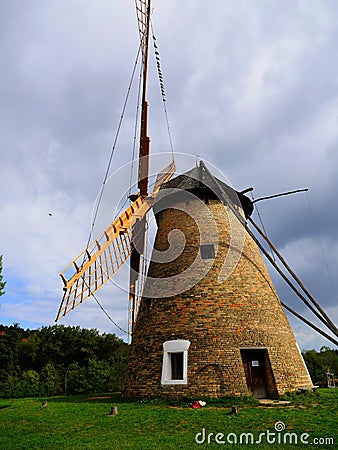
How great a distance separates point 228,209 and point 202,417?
24.6ft

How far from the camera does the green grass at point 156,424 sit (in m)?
7.22

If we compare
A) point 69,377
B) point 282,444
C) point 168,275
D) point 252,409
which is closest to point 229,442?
point 282,444

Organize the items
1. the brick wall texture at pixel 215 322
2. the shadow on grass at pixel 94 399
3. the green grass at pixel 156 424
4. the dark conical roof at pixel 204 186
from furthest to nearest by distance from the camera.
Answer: the dark conical roof at pixel 204 186, the shadow on grass at pixel 94 399, the brick wall texture at pixel 215 322, the green grass at pixel 156 424

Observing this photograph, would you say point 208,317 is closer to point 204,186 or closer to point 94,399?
point 204,186

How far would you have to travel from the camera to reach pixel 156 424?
837 centimetres

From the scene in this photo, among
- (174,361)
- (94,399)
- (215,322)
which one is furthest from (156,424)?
(94,399)

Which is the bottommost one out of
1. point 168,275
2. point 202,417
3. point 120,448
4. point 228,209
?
point 120,448

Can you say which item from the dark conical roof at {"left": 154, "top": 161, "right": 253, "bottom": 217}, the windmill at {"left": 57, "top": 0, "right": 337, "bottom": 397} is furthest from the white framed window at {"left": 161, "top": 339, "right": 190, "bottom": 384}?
the dark conical roof at {"left": 154, "top": 161, "right": 253, "bottom": 217}

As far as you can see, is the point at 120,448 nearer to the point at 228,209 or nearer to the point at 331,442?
the point at 331,442

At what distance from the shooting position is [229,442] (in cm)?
705

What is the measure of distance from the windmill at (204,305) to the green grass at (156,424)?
79cm

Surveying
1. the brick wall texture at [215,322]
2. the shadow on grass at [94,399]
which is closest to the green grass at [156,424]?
the brick wall texture at [215,322]

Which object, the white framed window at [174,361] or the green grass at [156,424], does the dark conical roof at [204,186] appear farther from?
the green grass at [156,424]

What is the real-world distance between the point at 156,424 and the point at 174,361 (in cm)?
300
